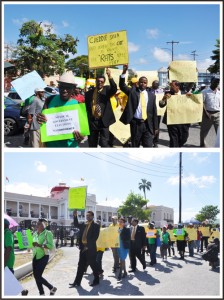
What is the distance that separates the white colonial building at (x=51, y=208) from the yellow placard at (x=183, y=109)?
7.85 ft

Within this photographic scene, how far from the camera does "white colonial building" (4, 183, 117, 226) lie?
729 centimetres

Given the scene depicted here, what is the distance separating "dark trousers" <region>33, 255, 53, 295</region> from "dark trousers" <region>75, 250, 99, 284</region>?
0.50 meters

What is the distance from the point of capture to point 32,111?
8547 millimetres

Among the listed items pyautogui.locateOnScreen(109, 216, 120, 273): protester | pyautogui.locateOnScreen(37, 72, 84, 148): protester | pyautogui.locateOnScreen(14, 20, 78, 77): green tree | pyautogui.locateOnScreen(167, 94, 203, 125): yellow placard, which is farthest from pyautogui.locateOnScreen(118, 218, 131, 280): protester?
pyautogui.locateOnScreen(14, 20, 78, 77): green tree

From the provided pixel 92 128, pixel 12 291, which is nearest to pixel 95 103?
pixel 92 128

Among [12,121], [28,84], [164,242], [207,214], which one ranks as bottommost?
[164,242]

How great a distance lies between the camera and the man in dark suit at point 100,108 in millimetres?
7793

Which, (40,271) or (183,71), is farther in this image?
(183,71)

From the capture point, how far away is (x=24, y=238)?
728cm

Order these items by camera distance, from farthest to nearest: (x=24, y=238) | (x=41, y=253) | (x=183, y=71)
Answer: (x=183, y=71), (x=24, y=238), (x=41, y=253)

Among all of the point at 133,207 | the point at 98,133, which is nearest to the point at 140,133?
the point at 98,133

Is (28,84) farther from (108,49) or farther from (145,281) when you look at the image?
(145,281)

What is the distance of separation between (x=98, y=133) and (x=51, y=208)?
5.41 feet

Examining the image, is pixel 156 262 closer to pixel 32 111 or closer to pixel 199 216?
pixel 199 216
